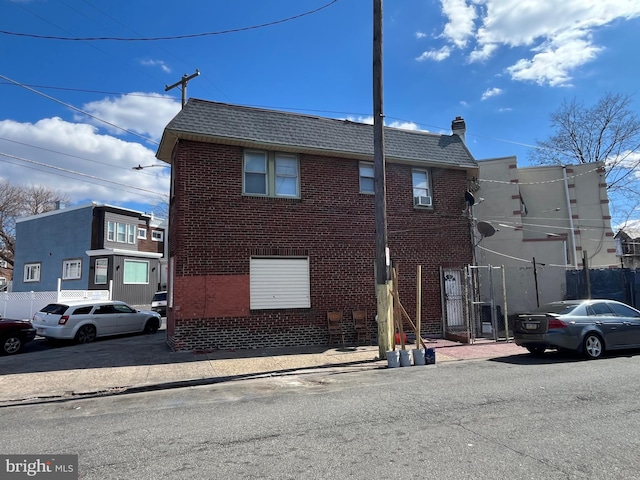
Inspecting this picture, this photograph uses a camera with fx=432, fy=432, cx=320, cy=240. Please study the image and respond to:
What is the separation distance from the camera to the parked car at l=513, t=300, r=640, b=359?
9.82 metres

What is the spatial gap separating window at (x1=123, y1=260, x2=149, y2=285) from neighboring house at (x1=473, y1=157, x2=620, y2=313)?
2252 centimetres

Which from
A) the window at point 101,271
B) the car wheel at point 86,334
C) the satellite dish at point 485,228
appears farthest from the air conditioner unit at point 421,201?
the window at point 101,271

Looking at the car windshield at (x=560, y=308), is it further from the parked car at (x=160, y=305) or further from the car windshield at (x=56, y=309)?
the parked car at (x=160, y=305)

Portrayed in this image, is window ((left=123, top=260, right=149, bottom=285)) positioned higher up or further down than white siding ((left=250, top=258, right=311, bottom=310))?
higher up

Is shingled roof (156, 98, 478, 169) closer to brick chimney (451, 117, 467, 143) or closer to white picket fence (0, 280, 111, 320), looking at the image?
brick chimney (451, 117, 467, 143)

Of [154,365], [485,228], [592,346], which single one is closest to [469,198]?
[485,228]

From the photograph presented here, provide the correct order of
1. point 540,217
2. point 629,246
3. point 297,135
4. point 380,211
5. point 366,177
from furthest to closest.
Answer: point 629,246 → point 540,217 → point 366,177 → point 297,135 → point 380,211

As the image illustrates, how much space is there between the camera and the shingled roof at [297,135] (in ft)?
38.8

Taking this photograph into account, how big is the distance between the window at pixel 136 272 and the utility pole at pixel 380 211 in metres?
23.6

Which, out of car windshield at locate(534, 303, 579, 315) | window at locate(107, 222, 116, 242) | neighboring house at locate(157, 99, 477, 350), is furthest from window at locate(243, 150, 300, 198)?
window at locate(107, 222, 116, 242)

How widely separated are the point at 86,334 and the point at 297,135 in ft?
31.4

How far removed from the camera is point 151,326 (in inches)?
674

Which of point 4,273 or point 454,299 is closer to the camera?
point 454,299

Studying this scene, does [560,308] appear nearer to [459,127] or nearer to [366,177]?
[366,177]
